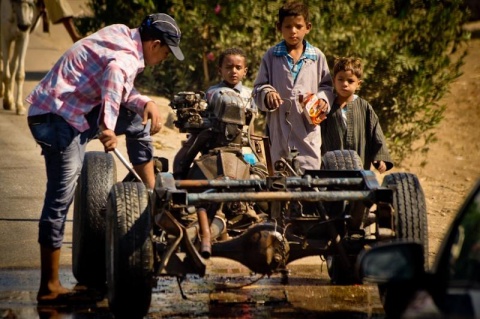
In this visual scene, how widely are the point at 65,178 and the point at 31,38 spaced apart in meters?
16.9

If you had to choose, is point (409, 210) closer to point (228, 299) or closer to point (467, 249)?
point (228, 299)

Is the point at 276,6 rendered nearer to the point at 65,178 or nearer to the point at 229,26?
the point at 229,26

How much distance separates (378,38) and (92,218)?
738 cm

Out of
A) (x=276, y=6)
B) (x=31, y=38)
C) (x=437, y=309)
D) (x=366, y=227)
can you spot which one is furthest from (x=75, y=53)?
(x=31, y=38)

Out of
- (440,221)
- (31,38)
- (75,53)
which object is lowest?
(31,38)

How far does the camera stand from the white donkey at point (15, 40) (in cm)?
1656

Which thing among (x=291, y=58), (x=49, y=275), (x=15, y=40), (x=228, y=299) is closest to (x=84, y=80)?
(x=49, y=275)

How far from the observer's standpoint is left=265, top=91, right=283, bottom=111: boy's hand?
8.95 m

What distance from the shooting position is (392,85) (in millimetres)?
14727

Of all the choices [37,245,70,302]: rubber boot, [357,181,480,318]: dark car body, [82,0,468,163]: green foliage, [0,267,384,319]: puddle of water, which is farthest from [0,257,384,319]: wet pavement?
[82,0,468,163]: green foliage

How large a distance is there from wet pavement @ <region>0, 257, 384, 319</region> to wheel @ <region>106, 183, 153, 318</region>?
588 mm

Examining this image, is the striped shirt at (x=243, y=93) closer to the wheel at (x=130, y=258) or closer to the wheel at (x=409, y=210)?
the wheel at (x=409, y=210)

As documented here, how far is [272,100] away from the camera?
8.95 m

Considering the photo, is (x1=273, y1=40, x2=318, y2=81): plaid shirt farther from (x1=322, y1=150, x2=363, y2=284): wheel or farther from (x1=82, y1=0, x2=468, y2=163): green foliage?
(x1=82, y1=0, x2=468, y2=163): green foliage
